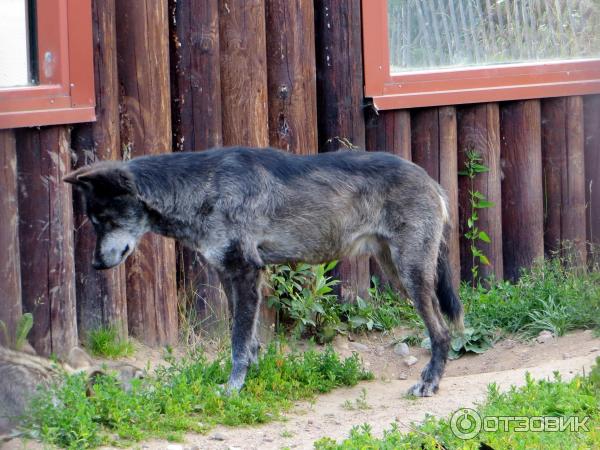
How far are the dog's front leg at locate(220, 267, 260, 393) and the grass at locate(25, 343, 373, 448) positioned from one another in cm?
15

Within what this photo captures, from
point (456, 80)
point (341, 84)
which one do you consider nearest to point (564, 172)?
point (456, 80)

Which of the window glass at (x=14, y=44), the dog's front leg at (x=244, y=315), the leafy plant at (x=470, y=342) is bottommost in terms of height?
the leafy plant at (x=470, y=342)

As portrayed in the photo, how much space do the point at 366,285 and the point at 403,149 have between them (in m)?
1.23

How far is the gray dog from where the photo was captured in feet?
22.7

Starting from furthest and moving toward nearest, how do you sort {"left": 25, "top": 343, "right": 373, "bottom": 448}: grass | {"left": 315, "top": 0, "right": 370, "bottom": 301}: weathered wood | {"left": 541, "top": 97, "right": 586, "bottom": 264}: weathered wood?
1. {"left": 541, "top": 97, "right": 586, "bottom": 264}: weathered wood
2. {"left": 315, "top": 0, "right": 370, "bottom": 301}: weathered wood
3. {"left": 25, "top": 343, "right": 373, "bottom": 448}: grass

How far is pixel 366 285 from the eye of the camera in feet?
28.8

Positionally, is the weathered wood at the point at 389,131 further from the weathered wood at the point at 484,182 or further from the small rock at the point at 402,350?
the small rock at the point at 402,350

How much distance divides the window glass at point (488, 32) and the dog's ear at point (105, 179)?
3018 mm

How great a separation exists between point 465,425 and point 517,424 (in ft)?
0.99

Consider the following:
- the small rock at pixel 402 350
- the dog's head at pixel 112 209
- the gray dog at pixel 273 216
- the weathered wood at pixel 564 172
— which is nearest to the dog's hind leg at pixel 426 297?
the gray dog at pixel 273 216

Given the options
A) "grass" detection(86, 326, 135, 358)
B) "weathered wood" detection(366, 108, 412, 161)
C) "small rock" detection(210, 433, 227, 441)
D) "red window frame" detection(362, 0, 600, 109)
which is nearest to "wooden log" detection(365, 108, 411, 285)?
"weathered wood" detection(366, 108, 412, 161)

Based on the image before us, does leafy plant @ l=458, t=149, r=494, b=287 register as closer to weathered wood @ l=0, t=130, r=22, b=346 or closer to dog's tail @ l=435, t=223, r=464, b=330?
dog's tail @ l=435, t=223, r=464, b=330

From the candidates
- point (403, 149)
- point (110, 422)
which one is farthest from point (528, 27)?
point (110, 422)

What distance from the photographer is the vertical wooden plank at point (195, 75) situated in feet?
25.8
